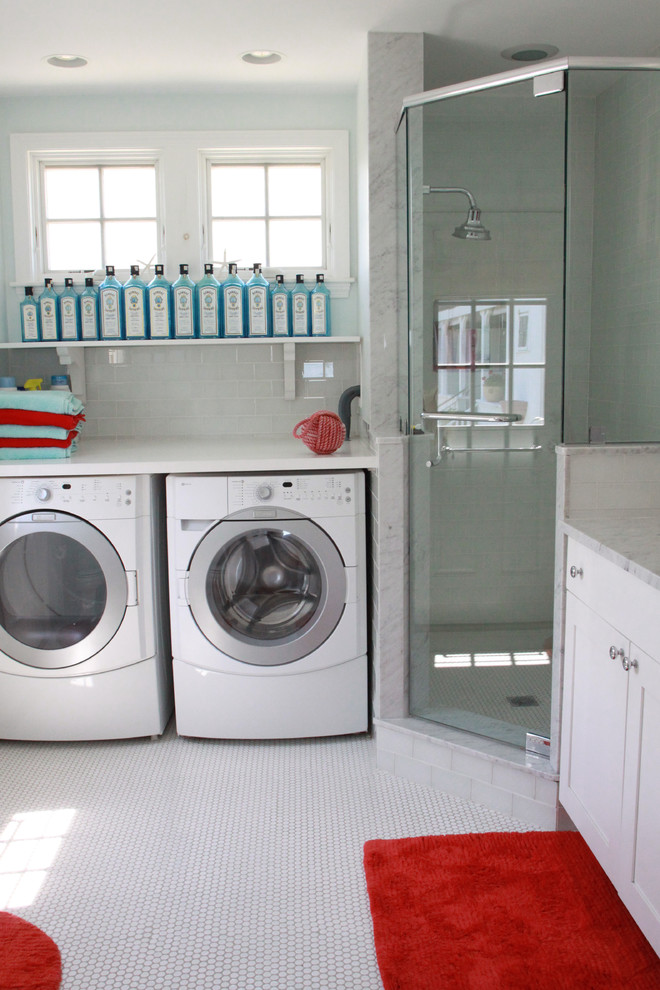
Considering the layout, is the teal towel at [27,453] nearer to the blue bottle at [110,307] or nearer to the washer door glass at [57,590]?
the washer door glass at [57,590]

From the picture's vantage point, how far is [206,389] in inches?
146

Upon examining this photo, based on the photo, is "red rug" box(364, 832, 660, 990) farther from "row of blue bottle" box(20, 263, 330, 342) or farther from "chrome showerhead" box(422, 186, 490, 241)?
"row of blue bottle" box(20, 263, 330, 342)

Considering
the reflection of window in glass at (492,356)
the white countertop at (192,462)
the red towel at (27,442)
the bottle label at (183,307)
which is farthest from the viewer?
the bottle label at (183,307)

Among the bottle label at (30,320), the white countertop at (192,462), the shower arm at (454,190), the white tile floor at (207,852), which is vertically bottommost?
the white tile floor at (207,852)

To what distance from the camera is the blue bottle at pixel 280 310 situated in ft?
11.6

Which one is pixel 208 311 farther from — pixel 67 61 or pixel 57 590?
pixel 57 590

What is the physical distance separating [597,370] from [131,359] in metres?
2.18

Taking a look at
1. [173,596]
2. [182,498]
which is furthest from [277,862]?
[182,498]

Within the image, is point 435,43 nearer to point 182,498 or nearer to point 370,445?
point 370,445

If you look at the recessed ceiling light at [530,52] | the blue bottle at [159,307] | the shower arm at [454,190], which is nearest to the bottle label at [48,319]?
the blue bottle at [159,307]

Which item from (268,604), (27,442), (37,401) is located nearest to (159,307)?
(37,401)

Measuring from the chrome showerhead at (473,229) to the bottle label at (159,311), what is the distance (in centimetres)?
152

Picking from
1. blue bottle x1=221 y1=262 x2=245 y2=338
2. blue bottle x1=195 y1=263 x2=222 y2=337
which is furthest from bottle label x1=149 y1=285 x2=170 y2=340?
blue bottle x1=221 y1=262 x2=245 y2=338

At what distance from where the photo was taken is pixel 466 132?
7.84 feet
